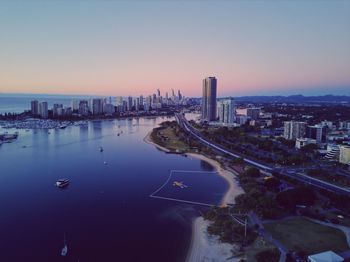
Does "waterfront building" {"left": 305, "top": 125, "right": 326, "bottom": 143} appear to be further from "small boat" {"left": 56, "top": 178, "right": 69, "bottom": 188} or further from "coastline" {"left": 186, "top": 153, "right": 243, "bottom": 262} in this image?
"small boat" {"left": 56, "top": 178, "right": 69, "bottom": 188}

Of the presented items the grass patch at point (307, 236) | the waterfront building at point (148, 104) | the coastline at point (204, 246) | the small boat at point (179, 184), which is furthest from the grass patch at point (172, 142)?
the waterfront building at point (148, 104)

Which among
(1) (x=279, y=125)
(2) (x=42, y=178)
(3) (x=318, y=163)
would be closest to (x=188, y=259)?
(2) (x=42, y=178)

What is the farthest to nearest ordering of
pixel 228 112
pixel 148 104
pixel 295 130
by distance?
pixel 148 104 < pixel 228 112 < pixel 295 130

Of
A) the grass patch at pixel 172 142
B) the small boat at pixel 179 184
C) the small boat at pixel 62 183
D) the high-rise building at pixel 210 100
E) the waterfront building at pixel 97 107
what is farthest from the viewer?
the waterfront building at pixel 97 107

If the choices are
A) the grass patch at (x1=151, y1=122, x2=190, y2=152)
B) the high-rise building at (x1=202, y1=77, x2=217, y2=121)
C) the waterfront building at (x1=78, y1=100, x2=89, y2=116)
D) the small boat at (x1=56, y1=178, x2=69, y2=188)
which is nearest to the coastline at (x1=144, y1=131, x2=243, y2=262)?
the small boat at (x1=56, y1=178, x2=69, y2=188)

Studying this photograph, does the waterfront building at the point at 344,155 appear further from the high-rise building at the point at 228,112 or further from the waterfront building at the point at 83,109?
the waterfront building at the point at 83,109

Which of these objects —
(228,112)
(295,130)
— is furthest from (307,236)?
(228,112)

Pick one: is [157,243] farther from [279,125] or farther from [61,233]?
[279,125]

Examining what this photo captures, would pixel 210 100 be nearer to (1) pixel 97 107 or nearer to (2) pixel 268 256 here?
(1) pixel 97 107
